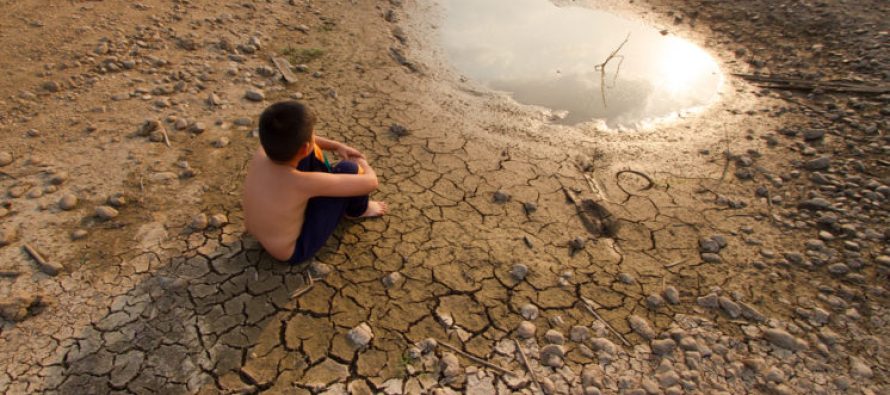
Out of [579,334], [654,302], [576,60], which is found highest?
[576,60]

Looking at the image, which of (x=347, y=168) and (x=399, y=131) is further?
(x=399, y=131)

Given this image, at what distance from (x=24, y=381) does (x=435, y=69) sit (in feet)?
12.4

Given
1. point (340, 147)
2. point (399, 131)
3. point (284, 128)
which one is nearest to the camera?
point (284, 128)

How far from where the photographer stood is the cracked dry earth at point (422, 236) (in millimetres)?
2209

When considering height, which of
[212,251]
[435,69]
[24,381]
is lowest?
[24,381]

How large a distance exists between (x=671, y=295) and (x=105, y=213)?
10.6 ft

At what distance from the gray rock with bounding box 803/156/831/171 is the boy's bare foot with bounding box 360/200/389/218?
3092 mm

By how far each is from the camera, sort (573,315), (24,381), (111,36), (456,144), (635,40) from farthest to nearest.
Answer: (635,40)
(111,36)
(456,144)
(573,315)
(24,381)

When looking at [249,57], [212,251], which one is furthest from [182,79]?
[212,251]

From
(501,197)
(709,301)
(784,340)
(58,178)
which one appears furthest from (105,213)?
(784,340)

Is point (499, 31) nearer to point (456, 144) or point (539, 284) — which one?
point (456, 144)

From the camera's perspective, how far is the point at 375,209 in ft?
9.68

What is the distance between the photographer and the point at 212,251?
104 inches

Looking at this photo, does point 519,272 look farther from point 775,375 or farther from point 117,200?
point 117,200
